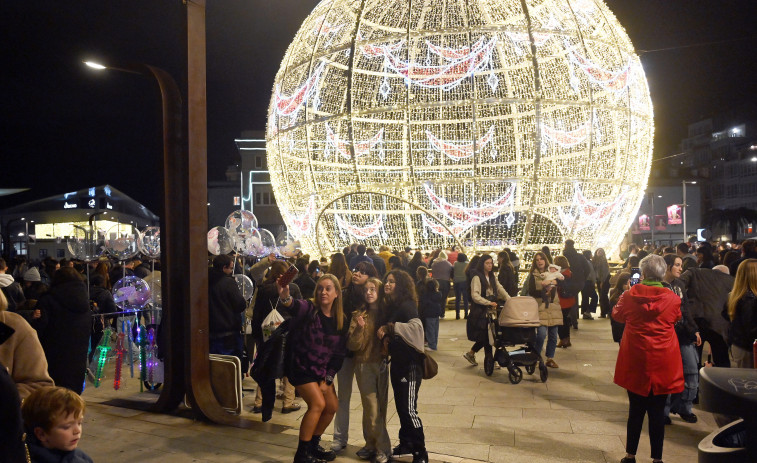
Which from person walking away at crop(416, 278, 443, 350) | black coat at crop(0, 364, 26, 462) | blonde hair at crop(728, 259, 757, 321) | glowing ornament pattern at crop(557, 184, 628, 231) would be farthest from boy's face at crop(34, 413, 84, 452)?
glowing ornament pattern at crop(557, 184, 628, 231)

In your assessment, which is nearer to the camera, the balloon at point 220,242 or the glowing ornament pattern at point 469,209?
the balloon at point 220,242

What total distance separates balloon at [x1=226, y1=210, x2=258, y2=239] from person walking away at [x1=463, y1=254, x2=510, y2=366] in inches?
180

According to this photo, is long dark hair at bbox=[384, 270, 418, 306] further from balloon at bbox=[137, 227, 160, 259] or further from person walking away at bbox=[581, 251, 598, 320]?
person walking away at bbox=[581, 251, 598, 320]

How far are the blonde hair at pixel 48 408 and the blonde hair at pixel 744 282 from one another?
17.4 feet

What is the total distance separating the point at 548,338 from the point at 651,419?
3.81 m

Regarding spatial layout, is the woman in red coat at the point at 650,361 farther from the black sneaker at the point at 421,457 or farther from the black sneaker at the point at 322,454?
the black sneaker at the point at 322,454

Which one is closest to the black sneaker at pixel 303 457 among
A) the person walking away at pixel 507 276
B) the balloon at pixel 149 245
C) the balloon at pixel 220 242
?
the balloon at pixel 220 242

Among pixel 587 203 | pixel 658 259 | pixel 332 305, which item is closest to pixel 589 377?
pixel 658 259

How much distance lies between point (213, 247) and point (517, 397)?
17.6 feet

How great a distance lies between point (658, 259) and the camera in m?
5.28

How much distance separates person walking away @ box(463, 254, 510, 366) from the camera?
862cm

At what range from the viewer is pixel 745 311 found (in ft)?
18.7

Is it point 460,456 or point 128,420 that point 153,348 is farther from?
point 460,456

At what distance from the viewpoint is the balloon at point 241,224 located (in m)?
11.8
